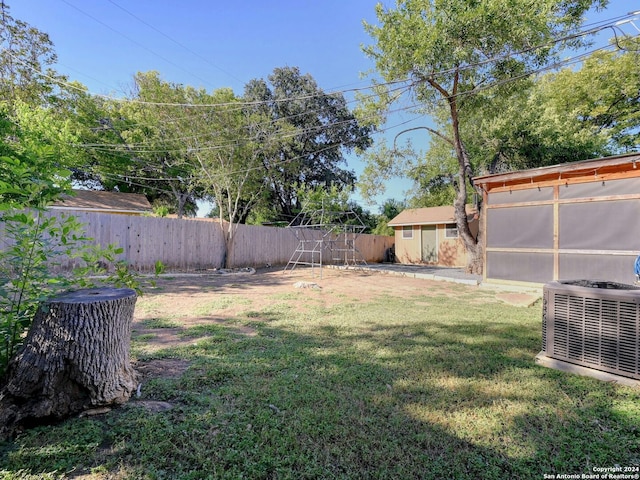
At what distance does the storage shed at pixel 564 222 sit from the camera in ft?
20.3

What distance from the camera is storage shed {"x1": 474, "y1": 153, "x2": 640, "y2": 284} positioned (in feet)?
20.3

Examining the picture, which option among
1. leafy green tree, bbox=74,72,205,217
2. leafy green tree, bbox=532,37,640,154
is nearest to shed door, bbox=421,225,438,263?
leafy green tree, bbox=532,37,640,154

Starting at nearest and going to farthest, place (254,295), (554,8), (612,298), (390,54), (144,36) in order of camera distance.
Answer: (612,298)
(254,295)
(554,8)
(390,54)
(144,36)

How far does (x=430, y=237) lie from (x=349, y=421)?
15.1 metres

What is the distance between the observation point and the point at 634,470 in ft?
5.26

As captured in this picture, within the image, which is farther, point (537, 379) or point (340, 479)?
point (537, 379)

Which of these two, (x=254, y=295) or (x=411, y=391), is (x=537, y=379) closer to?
(x=411, y=391)

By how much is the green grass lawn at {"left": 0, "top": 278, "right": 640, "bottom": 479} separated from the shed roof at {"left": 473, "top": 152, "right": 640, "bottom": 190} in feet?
17.1

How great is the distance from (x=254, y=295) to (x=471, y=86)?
9.30m

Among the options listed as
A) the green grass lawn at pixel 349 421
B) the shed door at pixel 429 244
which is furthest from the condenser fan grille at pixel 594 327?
the shed door at pixel 429 244

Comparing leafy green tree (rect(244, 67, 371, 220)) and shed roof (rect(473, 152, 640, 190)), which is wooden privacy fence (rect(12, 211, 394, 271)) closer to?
leafy green tree (rect(244, 67, 371, 220))

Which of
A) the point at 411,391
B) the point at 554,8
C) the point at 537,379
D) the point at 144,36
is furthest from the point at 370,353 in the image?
the point at 144,36

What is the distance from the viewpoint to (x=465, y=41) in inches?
310

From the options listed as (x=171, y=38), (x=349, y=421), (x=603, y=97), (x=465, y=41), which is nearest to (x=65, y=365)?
(x=349, y=421)
